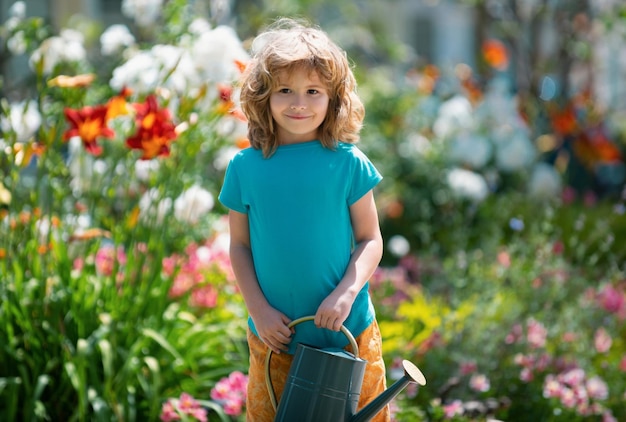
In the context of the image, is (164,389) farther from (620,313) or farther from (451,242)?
(451,242)

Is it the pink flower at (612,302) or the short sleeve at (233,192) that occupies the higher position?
the short sleeve at (233,192)

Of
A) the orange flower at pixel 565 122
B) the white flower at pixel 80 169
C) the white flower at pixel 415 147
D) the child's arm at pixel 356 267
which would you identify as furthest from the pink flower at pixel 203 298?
the orange flower at pixel 565 122

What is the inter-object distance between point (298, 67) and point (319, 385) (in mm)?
701

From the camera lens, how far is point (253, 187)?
6.84 feet

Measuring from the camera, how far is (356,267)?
6.83 ft

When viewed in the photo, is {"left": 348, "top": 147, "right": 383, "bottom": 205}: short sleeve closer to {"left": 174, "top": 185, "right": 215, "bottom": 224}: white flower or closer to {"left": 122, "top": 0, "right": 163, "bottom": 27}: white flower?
{"left": 174, "top": 185, "right": 215, "bottom": 224}: white flower

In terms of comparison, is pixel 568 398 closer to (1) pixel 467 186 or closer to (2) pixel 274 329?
(2) pixel 274 329

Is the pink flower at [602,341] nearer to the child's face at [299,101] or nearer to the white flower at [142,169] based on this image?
the white flower at [142,169]

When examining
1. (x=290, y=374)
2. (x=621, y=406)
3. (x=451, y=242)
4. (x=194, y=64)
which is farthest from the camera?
(x=451, y=242)

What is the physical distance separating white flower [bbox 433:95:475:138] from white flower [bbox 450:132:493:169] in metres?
0.18

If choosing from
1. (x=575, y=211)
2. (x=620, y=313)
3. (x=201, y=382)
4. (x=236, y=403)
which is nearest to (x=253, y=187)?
(x=236, y=403)

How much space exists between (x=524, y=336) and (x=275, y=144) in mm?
1788

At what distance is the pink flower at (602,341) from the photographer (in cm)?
368

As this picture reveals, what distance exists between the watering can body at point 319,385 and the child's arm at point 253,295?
0.09 m
